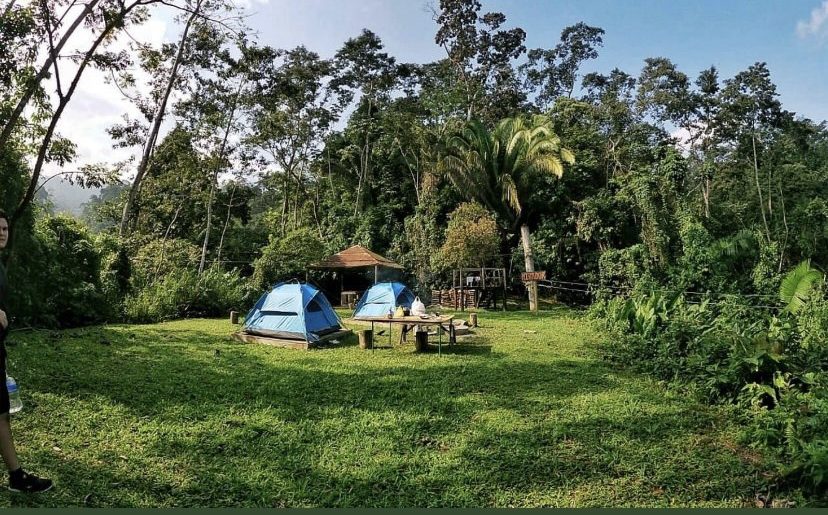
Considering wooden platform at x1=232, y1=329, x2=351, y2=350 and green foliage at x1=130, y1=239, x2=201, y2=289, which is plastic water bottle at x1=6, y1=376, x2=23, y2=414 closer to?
wooden platform at x1=232, y1=329, x2=351, y2=350

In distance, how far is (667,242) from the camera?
1633 cm

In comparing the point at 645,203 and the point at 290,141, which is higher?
the point at 290,141

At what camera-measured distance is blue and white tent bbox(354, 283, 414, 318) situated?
12802 millimetres

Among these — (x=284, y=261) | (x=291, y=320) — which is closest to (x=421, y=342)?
(x=291, y=320)

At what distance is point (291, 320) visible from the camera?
9320mm

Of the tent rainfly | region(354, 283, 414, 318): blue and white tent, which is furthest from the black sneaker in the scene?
the tent rainfly

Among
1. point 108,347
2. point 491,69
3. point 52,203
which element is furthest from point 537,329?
point 491,69

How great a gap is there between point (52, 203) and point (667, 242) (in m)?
17.5

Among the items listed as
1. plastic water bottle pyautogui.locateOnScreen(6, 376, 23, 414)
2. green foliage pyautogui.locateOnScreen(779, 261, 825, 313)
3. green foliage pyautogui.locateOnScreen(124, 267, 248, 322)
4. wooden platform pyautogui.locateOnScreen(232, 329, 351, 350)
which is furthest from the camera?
green foliage pyautogui.locateOnScreen(124, 267, 248, 322)

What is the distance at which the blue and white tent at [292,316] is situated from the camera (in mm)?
9234

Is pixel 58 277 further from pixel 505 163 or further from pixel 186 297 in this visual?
pixel 505 163

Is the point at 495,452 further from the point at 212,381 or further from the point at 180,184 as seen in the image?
the point at 180,184

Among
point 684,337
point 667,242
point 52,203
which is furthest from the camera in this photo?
point 667,242

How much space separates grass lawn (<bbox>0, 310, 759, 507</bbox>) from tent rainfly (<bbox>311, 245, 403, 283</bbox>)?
11448 mm
